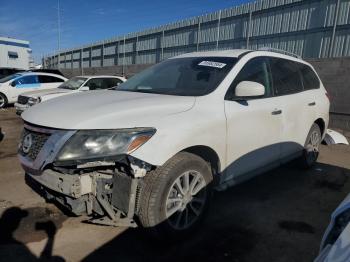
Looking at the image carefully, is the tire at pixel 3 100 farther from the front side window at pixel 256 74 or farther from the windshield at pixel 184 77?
the front side window at pixel 256 74

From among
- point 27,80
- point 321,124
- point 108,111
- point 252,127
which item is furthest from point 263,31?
point 108,111

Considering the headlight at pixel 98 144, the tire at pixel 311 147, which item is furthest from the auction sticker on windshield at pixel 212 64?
the tire at pixel 311 147

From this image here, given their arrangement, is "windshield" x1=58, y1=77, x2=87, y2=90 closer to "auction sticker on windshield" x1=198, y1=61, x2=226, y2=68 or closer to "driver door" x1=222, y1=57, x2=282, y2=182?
"auction sticker on windshield" x1=198, y1=61, x2=226, y2=68

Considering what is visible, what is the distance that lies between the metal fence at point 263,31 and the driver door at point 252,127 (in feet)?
23.4

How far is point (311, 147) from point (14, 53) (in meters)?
27.7

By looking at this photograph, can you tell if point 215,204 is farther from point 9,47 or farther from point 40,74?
point 9,47

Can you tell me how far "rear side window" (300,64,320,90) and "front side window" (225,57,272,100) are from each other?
1198 mm

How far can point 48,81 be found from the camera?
15.1 metres

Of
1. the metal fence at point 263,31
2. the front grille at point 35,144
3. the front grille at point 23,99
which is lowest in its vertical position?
the front grille at point 23,99

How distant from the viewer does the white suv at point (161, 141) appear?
281cm

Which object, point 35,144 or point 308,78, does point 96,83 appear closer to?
point 308,78

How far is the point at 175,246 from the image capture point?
10.7 ft

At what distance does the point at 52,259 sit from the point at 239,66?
106 inches

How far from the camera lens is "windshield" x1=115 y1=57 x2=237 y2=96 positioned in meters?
3.70
